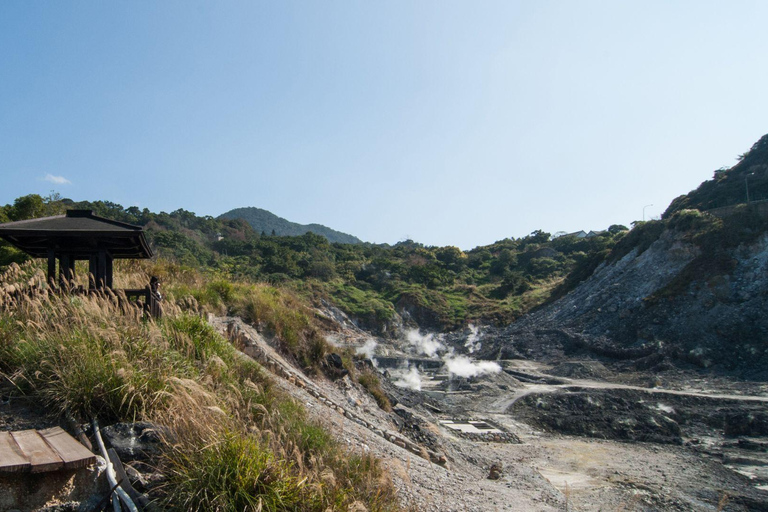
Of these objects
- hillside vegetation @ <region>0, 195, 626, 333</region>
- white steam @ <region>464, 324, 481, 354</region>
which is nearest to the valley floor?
white steam @ <region>464, 324, 481, 354</region>

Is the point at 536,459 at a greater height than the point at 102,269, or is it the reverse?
the point at 102,269

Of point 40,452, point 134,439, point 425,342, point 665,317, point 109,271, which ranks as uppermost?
point 109,271

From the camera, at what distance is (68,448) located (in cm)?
325

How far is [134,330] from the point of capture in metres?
4.88

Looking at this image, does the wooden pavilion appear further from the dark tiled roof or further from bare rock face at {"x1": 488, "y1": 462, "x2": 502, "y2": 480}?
bare rock face at {"x1": 488, "y1": 462, "x2": 502, "y2": 480}

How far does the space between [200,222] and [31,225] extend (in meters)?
56.0

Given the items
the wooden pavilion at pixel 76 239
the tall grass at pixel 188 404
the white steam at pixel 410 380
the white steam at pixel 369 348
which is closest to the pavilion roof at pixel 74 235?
the wooden pavilion at pixel 76 239

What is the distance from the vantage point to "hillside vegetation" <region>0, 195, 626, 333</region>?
4038 centimetres

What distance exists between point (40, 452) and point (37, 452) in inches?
0.6

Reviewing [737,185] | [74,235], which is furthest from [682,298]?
[74,235]

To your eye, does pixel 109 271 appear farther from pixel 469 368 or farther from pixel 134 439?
pixel 469 368

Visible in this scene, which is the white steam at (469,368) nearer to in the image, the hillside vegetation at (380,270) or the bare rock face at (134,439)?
the hillside vegetation at (380,270)

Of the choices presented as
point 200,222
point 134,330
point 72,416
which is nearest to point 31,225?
point 134,330

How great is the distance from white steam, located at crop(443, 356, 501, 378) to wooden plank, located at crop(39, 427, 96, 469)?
24.3m
